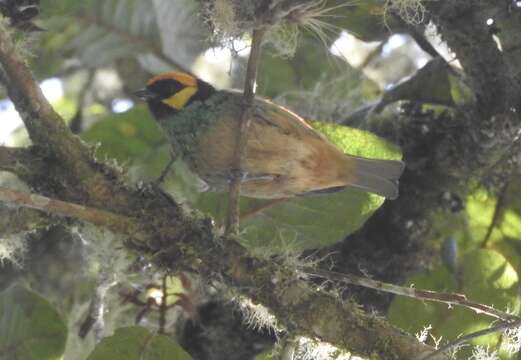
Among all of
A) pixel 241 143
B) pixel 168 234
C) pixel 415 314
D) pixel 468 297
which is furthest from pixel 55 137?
pixel 468 297

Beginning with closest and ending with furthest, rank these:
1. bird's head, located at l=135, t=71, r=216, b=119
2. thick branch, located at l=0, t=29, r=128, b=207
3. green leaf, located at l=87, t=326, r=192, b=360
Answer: thick branch, located at l=0, t=29, r=128, b=207
green leaf, located at l=87, t=326, r=192, b=360
bird's head, located at l=135, t=71, r=216, b=119

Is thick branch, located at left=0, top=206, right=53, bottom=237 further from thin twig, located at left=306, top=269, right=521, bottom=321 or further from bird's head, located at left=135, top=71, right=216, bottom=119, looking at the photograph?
thin twig, located at left=306, top=269, right=521, bottom=321

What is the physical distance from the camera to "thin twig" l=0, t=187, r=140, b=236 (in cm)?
202

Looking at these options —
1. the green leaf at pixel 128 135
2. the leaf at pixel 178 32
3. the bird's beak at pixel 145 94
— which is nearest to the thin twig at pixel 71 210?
the bird's beak at pixel 145 94

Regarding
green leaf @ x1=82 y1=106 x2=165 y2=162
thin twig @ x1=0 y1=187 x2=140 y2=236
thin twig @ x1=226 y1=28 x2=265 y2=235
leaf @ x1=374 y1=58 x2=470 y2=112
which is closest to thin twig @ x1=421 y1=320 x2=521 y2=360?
thin twig @ x1=226 y1=28 x2=265 y2=235

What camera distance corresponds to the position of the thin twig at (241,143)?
2.05m

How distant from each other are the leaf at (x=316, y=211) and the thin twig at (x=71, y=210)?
1.69 ft

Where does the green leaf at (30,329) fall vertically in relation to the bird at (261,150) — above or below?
below

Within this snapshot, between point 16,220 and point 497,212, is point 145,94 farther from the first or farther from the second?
point 497,212

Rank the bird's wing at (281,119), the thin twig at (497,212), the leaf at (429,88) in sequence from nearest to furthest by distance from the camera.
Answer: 1. the bird's wing at (281,119)
2. the leaf at (429,88)
3. the thin twig at (497,212)

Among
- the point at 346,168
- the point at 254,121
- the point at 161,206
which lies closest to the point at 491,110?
the point at 346,168

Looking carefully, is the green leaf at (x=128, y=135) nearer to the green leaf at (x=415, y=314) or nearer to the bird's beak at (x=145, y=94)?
the bird's beak at (x=145, y=94)

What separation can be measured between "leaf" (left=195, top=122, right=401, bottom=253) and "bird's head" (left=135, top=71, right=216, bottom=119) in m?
0.32

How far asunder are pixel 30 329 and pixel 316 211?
97cm
